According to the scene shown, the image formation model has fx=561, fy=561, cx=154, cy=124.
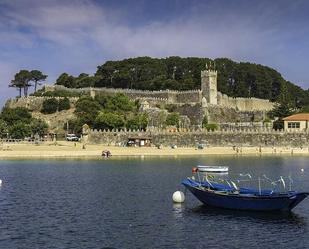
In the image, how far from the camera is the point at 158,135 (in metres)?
85.4

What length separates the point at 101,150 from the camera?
7619cm

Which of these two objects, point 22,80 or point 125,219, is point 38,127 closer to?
point 22,80

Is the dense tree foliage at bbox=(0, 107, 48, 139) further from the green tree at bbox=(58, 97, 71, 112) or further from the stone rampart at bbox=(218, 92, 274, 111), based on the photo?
the stone rampart at bbox=(218, 92, 274, 111)

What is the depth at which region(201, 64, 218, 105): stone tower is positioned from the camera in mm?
99125

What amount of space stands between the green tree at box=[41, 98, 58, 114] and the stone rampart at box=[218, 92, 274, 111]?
29110mm

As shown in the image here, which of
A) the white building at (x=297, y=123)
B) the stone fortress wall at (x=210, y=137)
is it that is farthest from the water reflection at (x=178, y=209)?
the white building at (x=297, y=123)

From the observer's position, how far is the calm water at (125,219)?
23.6 meters

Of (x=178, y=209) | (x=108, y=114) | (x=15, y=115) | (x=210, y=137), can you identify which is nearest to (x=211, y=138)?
(x=210, y=137)

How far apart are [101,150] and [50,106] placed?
22428 mm

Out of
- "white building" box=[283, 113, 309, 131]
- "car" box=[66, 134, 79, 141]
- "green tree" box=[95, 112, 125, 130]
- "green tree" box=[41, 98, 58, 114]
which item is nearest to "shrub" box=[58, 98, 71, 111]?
"green tree" box=[41, 98, 58, 114]

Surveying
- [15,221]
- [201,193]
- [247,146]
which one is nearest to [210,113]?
[247,146]

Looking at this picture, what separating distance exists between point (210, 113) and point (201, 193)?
64771mm

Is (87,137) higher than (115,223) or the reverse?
higher

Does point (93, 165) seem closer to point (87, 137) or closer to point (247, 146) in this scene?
point (87, 137)
